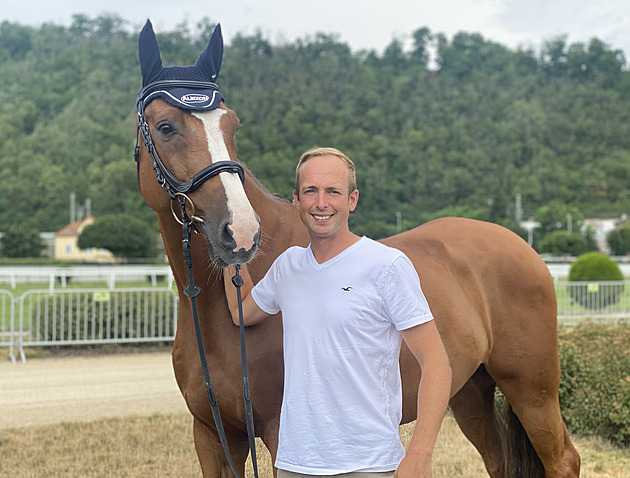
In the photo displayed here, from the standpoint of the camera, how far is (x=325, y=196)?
178 centimetres

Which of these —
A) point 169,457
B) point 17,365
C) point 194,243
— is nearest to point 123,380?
point 17,365

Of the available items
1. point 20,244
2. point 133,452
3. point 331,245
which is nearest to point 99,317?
point 133,452

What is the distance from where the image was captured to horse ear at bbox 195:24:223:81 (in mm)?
2496

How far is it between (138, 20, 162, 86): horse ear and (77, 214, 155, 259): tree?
34.4 meters

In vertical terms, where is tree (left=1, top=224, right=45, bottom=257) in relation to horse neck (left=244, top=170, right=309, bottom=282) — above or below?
below

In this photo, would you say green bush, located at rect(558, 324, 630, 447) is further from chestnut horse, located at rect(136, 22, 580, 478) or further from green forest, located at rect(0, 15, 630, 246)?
green forest, located at rect(0, 15, 630, 246)

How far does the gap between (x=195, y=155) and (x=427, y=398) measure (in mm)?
1176

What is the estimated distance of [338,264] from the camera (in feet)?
5.83

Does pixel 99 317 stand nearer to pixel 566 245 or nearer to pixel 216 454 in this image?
pixel 216 454

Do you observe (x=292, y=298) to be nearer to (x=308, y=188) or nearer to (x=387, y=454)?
(x=308, y=188)

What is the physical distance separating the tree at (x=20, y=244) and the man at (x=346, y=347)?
4499 cm

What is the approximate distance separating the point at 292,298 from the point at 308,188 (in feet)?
1.05

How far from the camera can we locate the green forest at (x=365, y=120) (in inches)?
3004

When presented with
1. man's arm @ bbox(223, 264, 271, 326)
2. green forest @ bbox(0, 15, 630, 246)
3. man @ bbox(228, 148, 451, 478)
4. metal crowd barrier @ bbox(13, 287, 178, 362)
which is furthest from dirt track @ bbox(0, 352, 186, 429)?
green forest @ bbox(0, 15, 630, 246)
